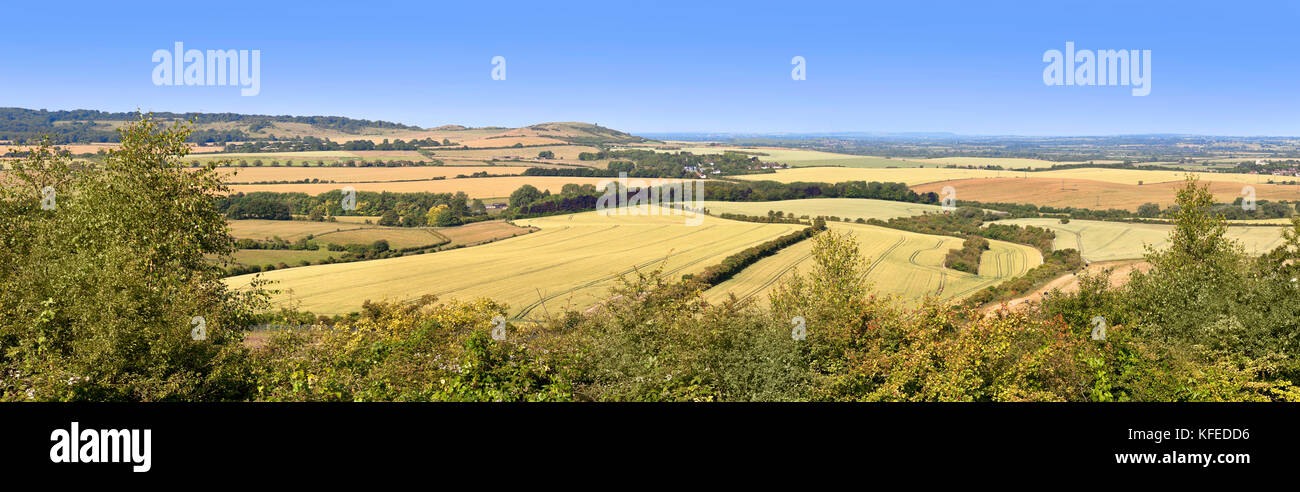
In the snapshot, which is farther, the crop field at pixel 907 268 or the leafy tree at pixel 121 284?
the crop field at pixel 907 268

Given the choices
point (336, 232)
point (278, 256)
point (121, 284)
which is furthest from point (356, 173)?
point (121, 284)

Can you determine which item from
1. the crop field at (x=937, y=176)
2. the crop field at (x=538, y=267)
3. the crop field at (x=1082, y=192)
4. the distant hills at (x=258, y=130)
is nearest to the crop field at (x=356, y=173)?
the distant hills at (x=258, y=130)

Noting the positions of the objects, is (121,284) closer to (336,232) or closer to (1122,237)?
(336,232)

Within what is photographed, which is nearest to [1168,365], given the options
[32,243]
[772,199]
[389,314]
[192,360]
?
[192,360]

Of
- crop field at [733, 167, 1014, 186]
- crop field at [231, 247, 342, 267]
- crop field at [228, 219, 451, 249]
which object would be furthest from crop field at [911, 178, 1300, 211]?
crop field at [231, 247, 342, 267]

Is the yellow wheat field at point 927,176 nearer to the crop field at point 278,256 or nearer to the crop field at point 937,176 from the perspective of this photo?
the crop field at point 937,176
